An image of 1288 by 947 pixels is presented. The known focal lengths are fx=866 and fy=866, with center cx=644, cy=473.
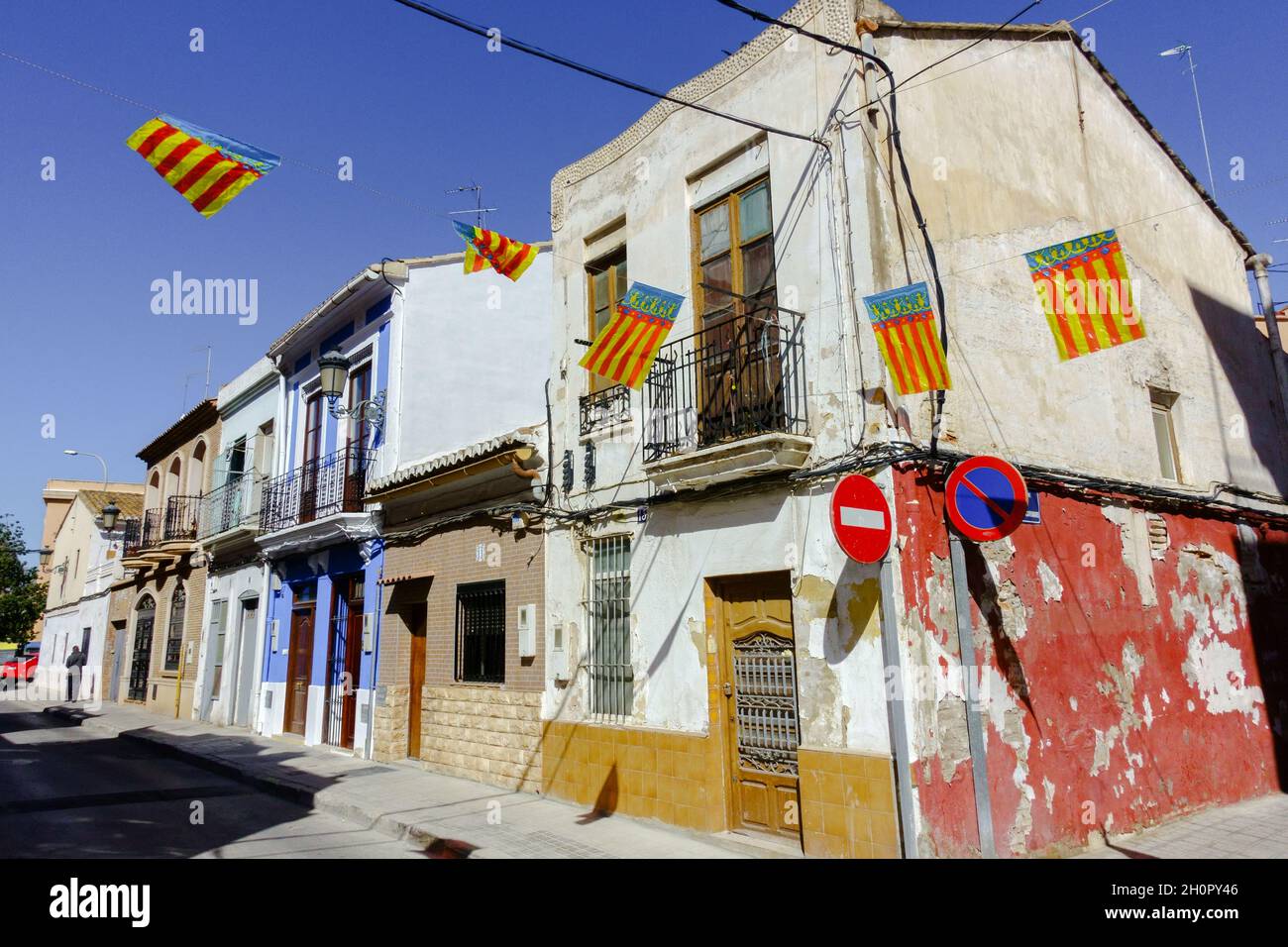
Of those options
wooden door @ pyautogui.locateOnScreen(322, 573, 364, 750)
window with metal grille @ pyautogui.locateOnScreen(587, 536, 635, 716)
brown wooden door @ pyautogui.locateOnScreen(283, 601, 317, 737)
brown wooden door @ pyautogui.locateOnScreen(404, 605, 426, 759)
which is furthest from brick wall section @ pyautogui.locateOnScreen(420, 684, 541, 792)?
brown wooden door @ pyautogui.locateOnScreen(283, 601, 317, 737)

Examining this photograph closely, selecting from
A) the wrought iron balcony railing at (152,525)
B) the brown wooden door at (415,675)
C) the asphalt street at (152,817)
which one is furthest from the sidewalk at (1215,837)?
the wrought iron balcony railing at (152,525)

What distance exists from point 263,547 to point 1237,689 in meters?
15.0

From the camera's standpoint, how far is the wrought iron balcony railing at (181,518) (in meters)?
20.5

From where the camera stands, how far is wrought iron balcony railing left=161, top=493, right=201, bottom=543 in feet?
67.2

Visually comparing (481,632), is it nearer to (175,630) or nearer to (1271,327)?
(1271,327)

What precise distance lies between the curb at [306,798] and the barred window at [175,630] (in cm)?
493

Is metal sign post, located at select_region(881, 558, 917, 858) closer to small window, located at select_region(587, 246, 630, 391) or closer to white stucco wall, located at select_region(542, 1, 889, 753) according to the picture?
white stucco wall, located at select_region(542, 1, 889, 753)

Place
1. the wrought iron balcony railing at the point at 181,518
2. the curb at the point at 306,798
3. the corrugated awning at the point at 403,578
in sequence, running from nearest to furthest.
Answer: the curb at the point at 306,798, the corrugated awning at the point at 403,578, the wrought iron balcony railing at the point at 181,518

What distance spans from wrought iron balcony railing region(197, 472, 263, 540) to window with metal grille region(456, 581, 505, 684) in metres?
7.27

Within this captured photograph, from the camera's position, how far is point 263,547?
1602 cm

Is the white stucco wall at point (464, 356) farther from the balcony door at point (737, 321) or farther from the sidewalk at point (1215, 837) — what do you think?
the sidewalk at point (1215, 837)
